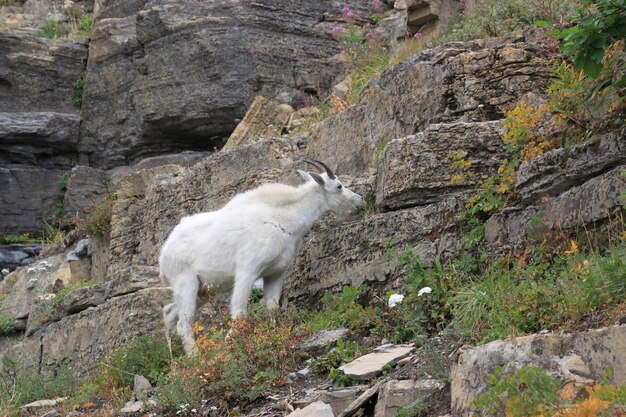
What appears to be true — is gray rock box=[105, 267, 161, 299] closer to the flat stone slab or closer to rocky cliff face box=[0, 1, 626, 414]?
rocky cliff face box=[0, 1, 626, 414]

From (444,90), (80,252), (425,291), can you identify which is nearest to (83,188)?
(80,252)

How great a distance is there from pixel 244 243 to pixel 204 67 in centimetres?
1301

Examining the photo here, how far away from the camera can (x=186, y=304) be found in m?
11.8

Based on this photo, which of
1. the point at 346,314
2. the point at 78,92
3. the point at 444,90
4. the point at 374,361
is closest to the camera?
the point at 374,361

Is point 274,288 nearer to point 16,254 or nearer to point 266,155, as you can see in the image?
point 266,155

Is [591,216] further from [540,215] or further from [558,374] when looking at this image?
[558,374]

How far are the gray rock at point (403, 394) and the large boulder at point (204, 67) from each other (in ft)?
52.0

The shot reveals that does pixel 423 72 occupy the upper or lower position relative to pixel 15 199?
upper

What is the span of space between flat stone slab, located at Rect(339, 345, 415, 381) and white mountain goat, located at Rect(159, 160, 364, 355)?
8.88 feet

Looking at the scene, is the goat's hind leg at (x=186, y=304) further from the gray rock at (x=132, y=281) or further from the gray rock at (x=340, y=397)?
the gray rock at (x=340, y=397)

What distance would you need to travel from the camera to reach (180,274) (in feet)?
39.2

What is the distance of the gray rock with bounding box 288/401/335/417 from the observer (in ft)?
25.5

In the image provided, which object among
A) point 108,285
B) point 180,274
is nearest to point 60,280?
point 108,285

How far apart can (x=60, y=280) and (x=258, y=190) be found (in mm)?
7227
